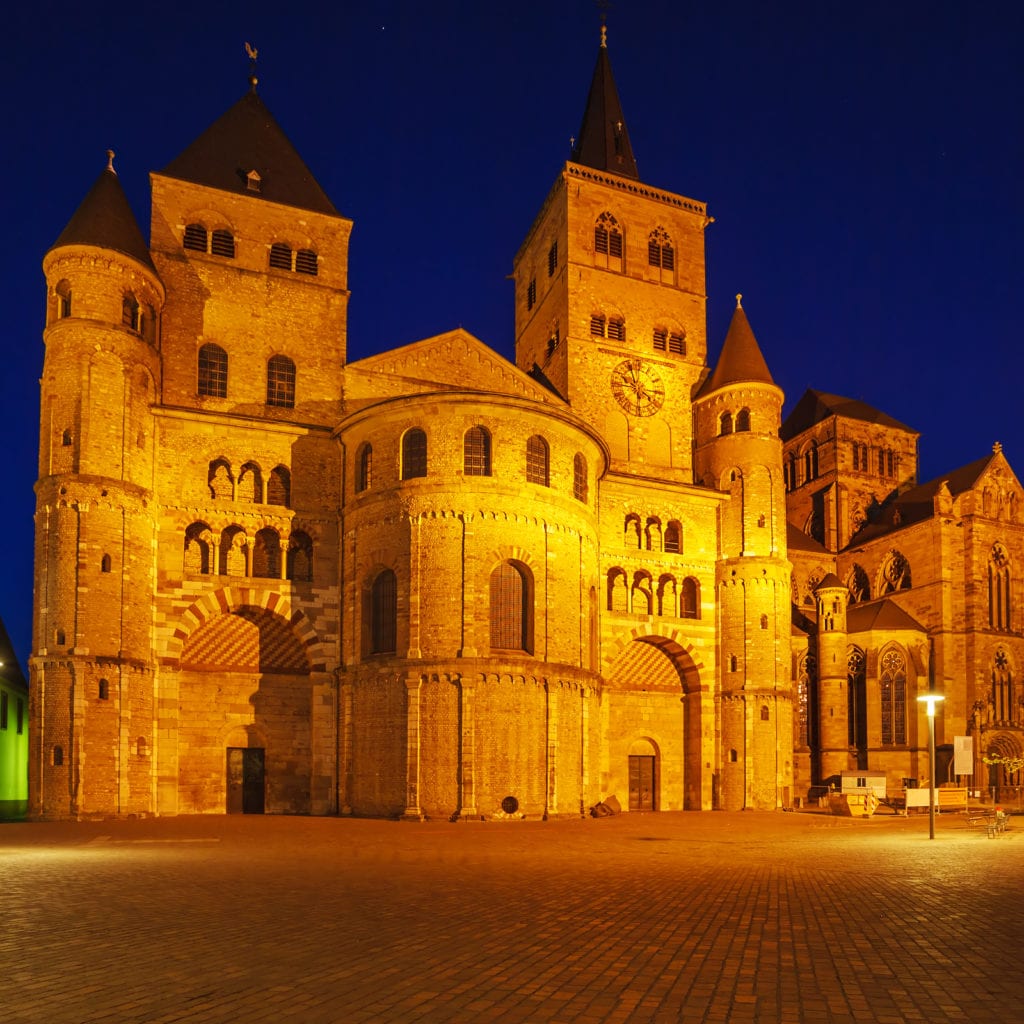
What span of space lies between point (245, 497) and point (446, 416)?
839 cm

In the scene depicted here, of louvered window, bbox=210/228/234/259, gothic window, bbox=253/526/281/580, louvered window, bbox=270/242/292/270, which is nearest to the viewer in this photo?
gothic window, bbox=253/526/281/580

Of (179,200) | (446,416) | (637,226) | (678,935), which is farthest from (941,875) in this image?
(637,226)

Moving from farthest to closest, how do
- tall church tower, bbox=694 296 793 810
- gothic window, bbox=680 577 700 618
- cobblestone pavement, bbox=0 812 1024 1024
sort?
gothic window, bbox=680 577 700 618 → tall church tower, bbox=694 296 793 810 → cobblestone pavement, bbox=0 812 1024 1024

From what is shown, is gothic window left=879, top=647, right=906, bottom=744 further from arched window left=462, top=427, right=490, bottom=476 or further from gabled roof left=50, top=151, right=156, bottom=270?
gabled roof left=50, top=151, right=156, bottom=270

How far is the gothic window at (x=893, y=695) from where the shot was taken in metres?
54.4

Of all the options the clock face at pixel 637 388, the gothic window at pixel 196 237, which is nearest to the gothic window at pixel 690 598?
the clock face at pixel 637 388

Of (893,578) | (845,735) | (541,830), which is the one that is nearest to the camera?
(541,830)

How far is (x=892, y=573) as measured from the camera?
6031cm

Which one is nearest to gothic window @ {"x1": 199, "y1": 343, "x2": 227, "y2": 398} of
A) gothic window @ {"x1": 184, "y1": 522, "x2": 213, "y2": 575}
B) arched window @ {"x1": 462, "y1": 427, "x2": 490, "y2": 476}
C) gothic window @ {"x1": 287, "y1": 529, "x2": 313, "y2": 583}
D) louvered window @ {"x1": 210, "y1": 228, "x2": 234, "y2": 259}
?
louvered window @ {"x1": 210, "y1": 228, "x2": 234, "y2": 259}

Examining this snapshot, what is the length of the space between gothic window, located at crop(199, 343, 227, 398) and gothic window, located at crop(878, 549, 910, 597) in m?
38.8

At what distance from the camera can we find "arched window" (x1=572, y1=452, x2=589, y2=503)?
38406 millimetres

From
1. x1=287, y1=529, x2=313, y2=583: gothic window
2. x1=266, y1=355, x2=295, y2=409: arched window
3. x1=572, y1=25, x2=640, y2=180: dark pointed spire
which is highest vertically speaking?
x1=572, y1=25, x2=640, y2=180: dark pointed spire

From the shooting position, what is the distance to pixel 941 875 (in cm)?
1727

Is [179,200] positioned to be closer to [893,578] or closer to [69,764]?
[69,764]
